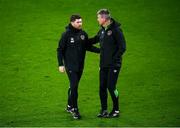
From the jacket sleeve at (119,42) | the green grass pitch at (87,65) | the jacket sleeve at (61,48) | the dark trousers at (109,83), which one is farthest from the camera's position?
the green grass pitch at (87,65)

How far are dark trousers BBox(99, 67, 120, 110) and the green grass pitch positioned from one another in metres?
0.37

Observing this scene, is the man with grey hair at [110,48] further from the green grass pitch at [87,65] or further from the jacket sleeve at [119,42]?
the green grass pitch at [87,65]

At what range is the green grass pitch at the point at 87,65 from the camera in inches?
465

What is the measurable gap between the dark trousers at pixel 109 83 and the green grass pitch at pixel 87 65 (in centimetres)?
37

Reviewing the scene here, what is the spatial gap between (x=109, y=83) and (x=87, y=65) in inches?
159

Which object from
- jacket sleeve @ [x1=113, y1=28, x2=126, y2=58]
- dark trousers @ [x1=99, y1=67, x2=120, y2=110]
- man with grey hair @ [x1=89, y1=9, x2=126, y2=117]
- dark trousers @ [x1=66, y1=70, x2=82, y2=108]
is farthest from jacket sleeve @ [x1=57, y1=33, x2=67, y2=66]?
jacket sleeve @ [x1=113, y1=28, x2=126, y2=58]

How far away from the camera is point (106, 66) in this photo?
37.8 feet

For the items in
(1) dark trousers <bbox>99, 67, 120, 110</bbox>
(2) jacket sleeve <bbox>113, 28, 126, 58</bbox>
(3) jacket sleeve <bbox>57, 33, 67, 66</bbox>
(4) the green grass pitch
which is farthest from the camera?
(4) the green grass pitch

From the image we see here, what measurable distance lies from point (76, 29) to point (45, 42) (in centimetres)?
559

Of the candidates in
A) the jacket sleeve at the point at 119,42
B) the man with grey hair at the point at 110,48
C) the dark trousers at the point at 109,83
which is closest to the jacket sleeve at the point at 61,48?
the man with grey hair at the point at 110,48

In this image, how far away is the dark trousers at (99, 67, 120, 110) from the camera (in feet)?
37.8

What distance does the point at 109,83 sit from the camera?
1155 cm

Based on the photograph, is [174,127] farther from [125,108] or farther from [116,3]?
[116,3]

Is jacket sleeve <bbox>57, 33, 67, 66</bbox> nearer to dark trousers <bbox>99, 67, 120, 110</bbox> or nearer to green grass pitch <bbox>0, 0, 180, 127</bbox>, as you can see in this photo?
dark trousers <bbox>99, 67, 120, 110</bbox>
